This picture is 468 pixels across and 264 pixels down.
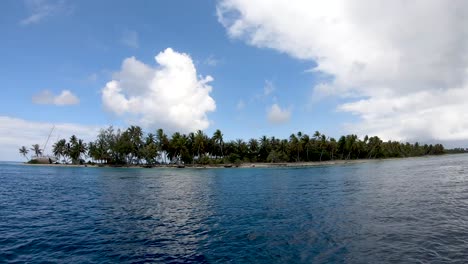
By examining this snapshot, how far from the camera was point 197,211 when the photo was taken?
29.7m

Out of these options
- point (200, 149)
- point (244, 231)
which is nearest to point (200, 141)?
point (200, 149)

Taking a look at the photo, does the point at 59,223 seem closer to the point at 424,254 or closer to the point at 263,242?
the point at 263,242

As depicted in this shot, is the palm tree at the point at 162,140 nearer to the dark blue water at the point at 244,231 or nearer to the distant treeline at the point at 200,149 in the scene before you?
the distant treeline at the point at 200,149

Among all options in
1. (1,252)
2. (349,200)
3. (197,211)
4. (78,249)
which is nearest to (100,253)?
(78,249)

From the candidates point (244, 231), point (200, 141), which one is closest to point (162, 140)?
point (200, 141)

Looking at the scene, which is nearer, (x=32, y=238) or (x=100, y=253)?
(x=100, y=253)

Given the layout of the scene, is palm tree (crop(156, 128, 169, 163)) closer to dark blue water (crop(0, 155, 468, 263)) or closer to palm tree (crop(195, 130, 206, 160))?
palm tree (crop(195, 130, 206, 160))

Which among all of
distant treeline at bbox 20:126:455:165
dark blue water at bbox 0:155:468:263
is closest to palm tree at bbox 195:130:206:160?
distant treeline at bbox 20:126:455:165

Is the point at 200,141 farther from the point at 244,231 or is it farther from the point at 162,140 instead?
the point at 244,231

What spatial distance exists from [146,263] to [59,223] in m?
13.5

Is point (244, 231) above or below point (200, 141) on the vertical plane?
below

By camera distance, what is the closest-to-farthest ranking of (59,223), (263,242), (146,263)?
(146,263) → (263,242) → (59,223)

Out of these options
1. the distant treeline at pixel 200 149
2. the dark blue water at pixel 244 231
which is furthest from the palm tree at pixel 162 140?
the dark blue water at pixel 244 231

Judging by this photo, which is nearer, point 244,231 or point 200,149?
point 244,231
